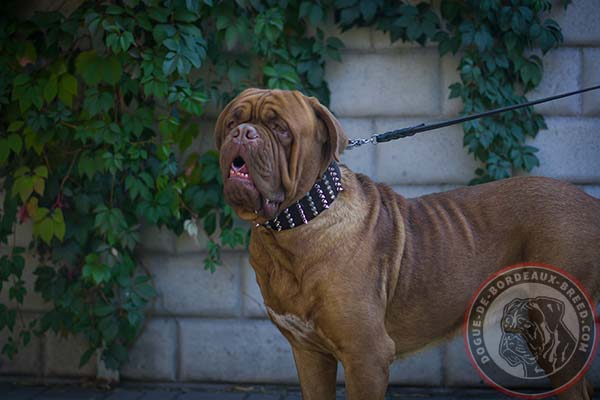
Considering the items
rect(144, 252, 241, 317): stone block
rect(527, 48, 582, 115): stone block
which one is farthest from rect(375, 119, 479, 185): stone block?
rect(144, 252, 241, 317): stone block

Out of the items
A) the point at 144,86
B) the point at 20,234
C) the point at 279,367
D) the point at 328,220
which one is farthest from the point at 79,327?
the point at 328,220

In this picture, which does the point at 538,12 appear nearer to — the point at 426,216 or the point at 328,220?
the point at 426,216

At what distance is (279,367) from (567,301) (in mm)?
1854

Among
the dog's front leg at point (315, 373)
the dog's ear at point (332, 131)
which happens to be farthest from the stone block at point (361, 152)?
the dog's ear at point (332, 131)

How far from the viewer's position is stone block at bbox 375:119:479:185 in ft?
13.2

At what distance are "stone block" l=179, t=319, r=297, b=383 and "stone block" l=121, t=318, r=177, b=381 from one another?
6cm

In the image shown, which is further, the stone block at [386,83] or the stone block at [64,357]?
the stone block at [64,357]

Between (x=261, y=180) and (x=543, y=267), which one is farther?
(x=543, y=267)

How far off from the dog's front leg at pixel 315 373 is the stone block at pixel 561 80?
198 cm

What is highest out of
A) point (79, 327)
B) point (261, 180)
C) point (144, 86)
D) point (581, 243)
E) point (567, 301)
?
point (144, 86)

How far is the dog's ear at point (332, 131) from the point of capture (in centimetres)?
249

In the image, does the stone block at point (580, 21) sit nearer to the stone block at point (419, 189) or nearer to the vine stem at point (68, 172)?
the stone block at point (419, 189)

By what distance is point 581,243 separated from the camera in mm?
2789

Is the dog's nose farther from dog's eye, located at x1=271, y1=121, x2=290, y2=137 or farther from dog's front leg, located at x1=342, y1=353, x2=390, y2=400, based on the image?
dog's front leg, located at x1=342, y1=353, x2=390, y2=400
